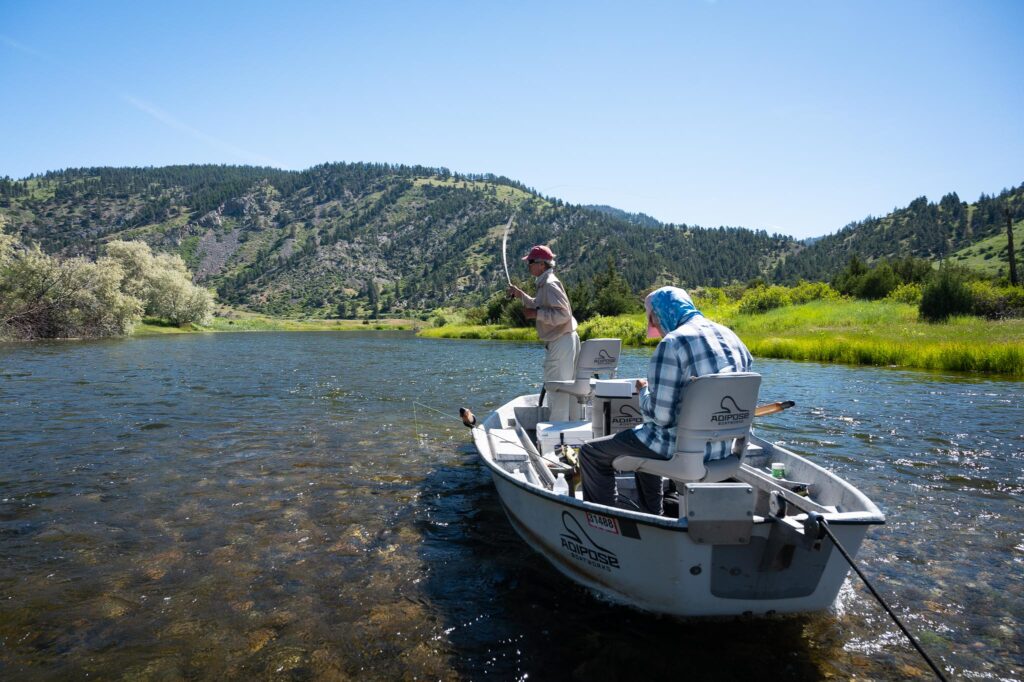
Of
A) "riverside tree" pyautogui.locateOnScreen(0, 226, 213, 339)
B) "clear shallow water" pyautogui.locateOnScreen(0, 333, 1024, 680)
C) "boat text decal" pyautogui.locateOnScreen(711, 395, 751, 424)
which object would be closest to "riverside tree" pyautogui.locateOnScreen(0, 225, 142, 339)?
"riverside tree" pyautogui.locateOnScreen(0, 226, 213, 339)

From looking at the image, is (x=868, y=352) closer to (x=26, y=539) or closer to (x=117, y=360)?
(x=26, y=539)

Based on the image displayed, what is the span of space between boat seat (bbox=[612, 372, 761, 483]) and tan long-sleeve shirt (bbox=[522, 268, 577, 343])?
13.2ft

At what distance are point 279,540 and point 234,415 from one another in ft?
29.7

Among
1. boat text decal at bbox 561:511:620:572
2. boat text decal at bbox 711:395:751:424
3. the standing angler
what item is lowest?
boat text decal at bbox 561:511:620:572

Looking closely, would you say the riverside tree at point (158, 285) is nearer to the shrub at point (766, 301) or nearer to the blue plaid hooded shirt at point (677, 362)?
the shrub at point (766, 301)

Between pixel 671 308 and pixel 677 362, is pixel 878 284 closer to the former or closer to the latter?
pixel 671 308

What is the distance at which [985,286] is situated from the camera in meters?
35.5

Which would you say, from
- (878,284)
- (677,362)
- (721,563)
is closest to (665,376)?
(677,362)

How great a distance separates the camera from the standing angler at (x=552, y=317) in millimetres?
8594

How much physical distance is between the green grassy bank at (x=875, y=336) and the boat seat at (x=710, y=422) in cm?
2126

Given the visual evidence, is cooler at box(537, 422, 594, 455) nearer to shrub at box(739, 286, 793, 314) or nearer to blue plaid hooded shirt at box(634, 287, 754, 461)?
blue plaid hooded shirt at box(634, 287, 754, 461)

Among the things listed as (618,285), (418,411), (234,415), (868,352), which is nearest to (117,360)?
(234,415)

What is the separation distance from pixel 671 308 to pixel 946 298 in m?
36.0

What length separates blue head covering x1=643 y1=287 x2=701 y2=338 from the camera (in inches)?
198
